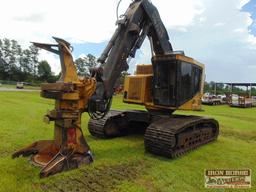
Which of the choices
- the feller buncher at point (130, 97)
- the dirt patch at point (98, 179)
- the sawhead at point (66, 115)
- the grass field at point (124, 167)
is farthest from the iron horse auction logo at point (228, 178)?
the sawhead at point (66, 115)

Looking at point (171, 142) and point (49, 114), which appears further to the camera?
point (171, 142)

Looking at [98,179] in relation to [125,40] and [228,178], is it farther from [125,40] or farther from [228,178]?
[125,40]

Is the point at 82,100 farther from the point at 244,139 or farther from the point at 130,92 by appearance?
the point at 244,139

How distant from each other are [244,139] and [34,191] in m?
7.44

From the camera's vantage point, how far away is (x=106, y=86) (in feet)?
20.0

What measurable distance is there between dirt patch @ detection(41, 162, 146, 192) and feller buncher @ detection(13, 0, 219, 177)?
1.03 feet

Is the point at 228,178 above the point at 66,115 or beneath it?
beneath

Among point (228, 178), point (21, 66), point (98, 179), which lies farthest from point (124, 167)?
point (21, 66)

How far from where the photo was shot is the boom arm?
20.3ft

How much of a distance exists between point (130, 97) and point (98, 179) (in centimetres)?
355

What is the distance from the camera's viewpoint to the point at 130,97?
796 cm

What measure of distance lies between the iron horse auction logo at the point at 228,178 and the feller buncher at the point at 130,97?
1.07 metres

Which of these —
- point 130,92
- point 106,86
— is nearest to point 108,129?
point 130,92

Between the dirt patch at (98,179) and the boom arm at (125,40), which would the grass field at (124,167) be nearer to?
the dirt patch at (98,179)
